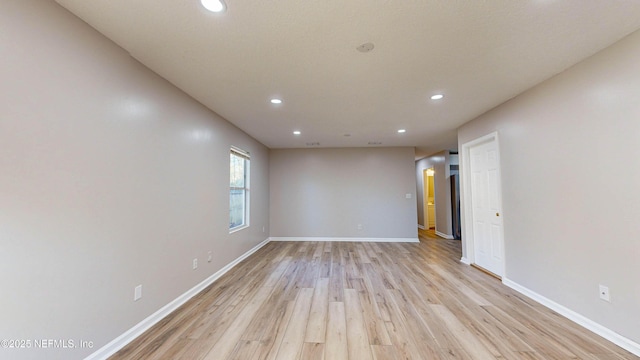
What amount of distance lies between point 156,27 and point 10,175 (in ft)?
4.18

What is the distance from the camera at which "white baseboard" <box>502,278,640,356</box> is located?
1906 mm

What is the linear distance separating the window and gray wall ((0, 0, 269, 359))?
146 centimetres

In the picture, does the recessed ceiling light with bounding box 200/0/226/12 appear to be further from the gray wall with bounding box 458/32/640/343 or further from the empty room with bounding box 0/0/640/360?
the gray wall with bounding box 458/32/640/343

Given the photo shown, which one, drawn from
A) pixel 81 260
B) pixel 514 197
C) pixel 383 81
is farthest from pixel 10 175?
pixel 514 197

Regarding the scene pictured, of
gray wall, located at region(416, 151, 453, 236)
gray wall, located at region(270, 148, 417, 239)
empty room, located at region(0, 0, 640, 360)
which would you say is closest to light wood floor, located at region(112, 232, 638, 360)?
empty room, located at region(0, 0, 640, 360)

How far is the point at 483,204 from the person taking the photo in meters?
3.91

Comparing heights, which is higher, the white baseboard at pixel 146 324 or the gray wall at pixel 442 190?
the gray wall at pixel 442 190

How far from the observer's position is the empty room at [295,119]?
5.02 feet

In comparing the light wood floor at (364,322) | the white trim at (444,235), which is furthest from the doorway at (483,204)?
the white trim at (444,235)

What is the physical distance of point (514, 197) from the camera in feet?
10.3

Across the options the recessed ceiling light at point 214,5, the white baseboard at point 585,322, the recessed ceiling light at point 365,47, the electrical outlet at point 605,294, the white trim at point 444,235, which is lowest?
the white trim at point 444,235

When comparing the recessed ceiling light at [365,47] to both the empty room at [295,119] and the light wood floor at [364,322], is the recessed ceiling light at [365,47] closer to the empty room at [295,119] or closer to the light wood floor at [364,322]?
the empty room at [295,119]

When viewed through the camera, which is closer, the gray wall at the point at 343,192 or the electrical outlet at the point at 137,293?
the electrical outlet at the point at 137,293

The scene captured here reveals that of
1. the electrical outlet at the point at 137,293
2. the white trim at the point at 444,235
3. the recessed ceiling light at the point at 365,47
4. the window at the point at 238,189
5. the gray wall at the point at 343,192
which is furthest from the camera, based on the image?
the white trim at the point at 444,235
